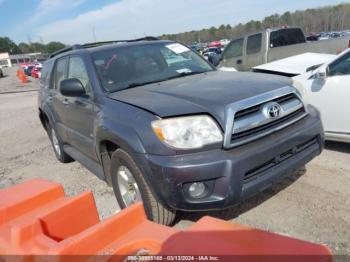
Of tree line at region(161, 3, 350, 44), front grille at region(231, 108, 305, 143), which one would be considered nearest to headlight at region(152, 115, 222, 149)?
front grille at region(231, 108, 305, 143)

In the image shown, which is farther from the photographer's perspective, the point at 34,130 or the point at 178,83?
the point at 34,130

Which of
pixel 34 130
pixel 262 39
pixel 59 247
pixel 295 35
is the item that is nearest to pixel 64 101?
pixel 59 247

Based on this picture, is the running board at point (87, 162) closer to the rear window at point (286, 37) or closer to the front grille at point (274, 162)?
the front grille at point (274, 162)

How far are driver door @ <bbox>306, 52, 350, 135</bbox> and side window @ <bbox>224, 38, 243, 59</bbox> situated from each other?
5742 millimetres

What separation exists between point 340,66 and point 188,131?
3.05m

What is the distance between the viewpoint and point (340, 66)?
4832 mm

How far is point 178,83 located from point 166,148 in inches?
43.6

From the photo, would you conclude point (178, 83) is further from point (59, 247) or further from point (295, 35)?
point (295, 35)

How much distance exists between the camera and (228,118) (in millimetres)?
2814

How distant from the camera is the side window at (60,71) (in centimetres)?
501

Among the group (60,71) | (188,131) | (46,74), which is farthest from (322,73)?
(46,74)

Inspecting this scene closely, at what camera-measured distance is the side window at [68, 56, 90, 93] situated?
3.99 metres

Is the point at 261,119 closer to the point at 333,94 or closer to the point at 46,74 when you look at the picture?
the point at 333,94

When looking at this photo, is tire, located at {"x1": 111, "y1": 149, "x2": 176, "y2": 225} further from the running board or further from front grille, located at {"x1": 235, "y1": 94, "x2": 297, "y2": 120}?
front grille, located at {"x1": 235, "y1": 94, "x2": 297, "y2": 120}
